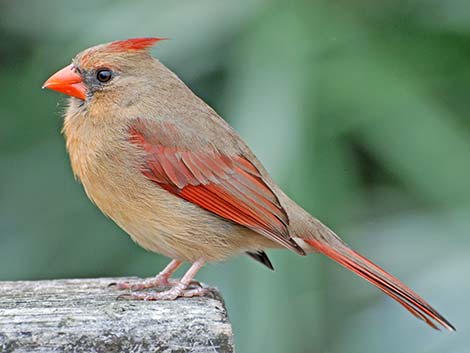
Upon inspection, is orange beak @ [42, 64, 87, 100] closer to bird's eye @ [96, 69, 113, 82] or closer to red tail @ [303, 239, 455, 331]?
bird's eye @ [96, 69, 113, 82]

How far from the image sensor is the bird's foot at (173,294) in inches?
122

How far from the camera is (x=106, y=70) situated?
3.98 metres

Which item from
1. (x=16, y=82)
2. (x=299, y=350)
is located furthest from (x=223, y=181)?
(x=16, y=82)

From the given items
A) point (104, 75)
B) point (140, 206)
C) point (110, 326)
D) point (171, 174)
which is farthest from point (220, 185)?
point (110, 326)

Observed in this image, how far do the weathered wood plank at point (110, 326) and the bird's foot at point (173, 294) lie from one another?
0.14m

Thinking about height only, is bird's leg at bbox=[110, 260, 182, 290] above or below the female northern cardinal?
below

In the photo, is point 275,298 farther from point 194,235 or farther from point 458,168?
point 458,168

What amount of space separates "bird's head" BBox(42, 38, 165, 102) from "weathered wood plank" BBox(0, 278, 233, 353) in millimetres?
1182

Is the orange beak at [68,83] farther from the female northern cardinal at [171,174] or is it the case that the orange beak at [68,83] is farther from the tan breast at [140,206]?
the tan breast at [140,206]

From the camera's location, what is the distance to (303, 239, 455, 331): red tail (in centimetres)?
358

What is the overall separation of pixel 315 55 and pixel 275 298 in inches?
43.6

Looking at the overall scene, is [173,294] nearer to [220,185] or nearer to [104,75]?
[220,185]

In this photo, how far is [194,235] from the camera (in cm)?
374

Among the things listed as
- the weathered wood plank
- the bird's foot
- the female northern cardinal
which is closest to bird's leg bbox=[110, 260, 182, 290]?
the female northern cardinal
